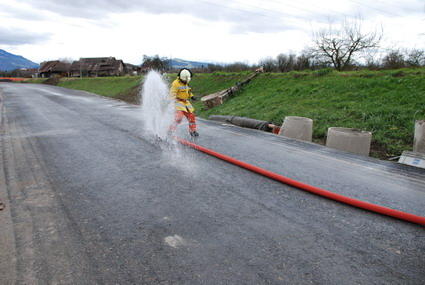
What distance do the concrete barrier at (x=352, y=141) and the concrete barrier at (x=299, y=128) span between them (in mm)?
1087

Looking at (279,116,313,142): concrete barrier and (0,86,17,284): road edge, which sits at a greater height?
(279,116,313,142): concrete barrier

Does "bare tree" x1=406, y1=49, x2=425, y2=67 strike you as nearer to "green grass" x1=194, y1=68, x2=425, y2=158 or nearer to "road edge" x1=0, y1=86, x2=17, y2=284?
"green grass" x1=194, y1=68, x2=425, y2=158

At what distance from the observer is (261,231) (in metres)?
3.19

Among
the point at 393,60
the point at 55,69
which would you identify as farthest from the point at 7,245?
the point at 55,69

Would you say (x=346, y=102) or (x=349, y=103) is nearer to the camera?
(x=349, y=103)

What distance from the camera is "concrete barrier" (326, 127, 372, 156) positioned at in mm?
7371

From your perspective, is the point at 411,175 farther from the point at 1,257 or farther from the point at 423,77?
the point at 423,77

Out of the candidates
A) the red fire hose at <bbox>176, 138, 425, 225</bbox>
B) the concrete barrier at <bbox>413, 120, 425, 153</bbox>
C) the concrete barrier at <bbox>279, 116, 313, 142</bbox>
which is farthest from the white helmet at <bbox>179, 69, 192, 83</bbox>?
the concrete barrier at <bbox>413, 120, 425, 153</bbox>

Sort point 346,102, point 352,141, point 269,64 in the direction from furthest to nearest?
point 269,64 < point 346,102 < point 352,141

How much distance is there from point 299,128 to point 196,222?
258 inches

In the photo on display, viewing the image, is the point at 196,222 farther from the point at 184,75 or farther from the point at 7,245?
the point at 184,75

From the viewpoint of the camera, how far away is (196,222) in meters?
3.36

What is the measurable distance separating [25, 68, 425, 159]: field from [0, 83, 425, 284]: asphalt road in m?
3.04

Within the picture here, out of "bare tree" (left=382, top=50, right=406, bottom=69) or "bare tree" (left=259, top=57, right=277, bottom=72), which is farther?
"bare tree" (left=259, top=57, right=277, bottom=72)
